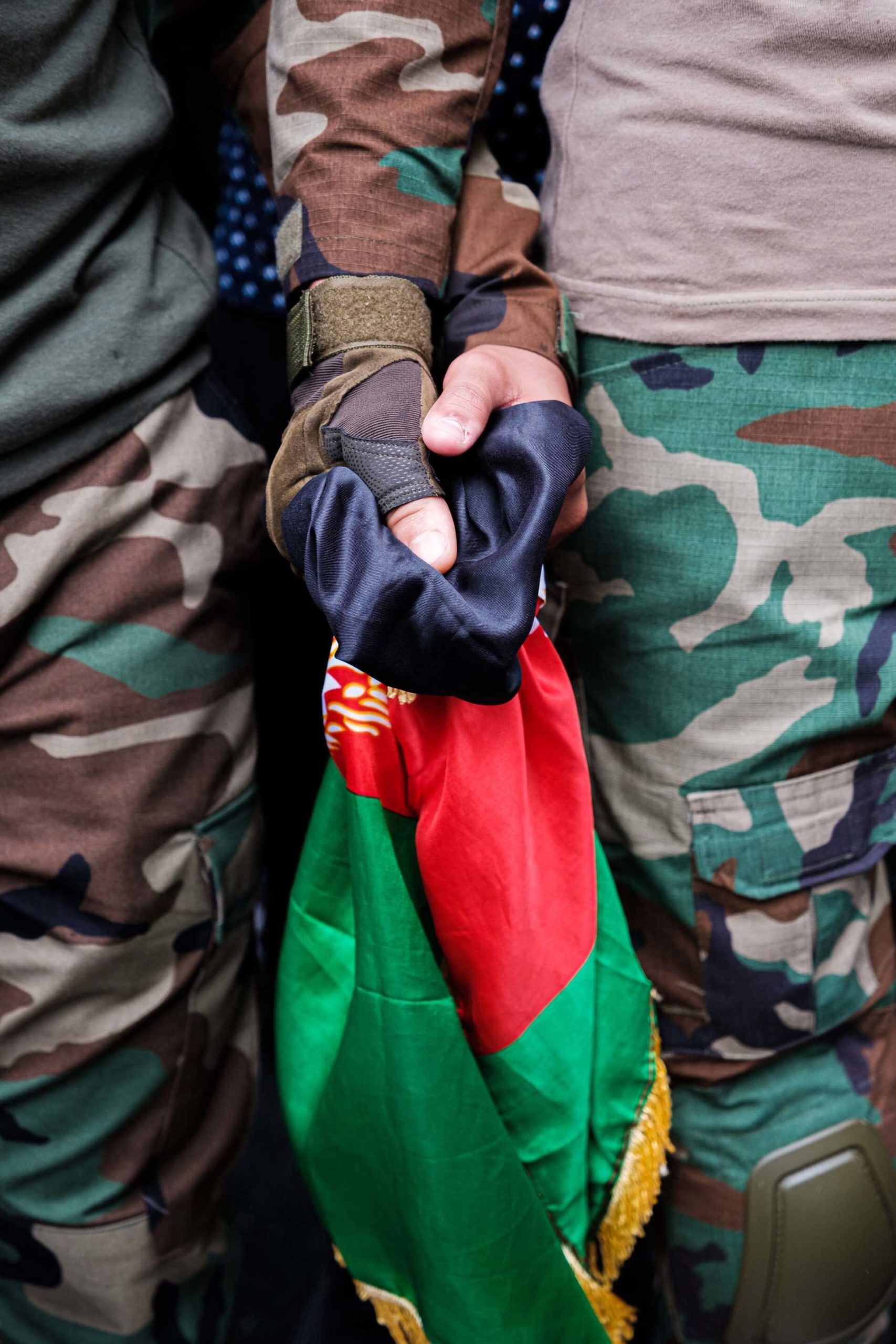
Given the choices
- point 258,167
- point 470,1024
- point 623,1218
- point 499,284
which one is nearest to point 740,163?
point 499,284

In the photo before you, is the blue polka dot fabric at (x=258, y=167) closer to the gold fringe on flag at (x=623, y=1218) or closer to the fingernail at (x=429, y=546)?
the fingernail at (x=429, y=546)

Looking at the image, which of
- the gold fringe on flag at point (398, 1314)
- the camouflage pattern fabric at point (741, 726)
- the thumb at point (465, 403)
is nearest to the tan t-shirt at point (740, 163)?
the camouflage pattern fabric at point (741, 726)

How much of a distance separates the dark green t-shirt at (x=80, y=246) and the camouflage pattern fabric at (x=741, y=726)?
0.99ft

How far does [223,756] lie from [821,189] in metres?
0.56

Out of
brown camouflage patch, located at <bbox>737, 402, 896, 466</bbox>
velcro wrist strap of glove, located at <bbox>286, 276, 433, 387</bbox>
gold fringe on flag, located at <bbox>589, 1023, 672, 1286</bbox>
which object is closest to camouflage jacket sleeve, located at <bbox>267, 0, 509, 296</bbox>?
velcro wrist strap of glove, located at <bbox>286, 276, 433, 387</bbox>

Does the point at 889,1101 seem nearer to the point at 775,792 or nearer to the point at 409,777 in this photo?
the point at 775,792

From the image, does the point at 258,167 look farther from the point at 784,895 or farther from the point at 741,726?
the point at 784,895

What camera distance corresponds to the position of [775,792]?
26.0 inches

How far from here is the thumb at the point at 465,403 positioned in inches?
19.1

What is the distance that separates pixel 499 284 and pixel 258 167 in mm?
280

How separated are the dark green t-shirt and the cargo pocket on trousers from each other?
0.48 m

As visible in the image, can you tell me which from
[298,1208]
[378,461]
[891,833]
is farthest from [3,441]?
[298,1208]

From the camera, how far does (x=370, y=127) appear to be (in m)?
0.56

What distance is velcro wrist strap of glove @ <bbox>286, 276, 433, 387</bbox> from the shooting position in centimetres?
56
